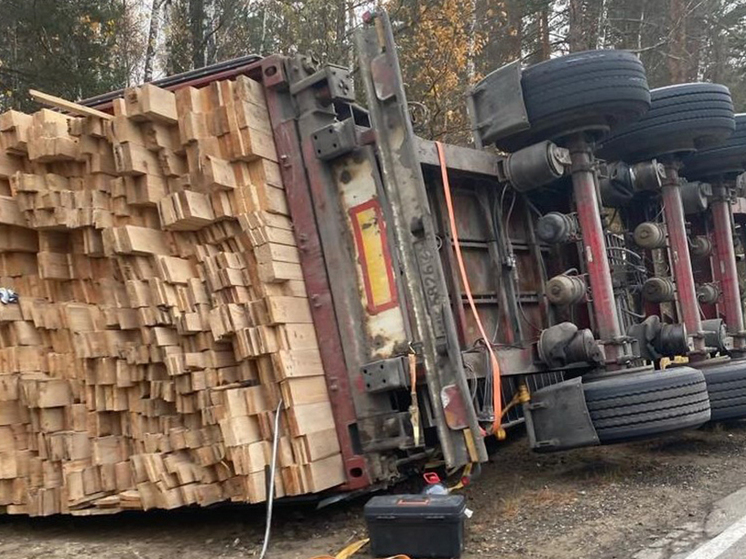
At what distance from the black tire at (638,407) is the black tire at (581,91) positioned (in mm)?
1917

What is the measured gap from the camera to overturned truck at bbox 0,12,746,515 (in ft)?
14.9

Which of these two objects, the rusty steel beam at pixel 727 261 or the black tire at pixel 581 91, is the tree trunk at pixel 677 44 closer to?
the rusty steel beam at pixel 727 261

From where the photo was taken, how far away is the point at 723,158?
726 cm

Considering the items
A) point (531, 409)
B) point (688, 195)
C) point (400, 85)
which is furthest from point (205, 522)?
point (688, 195)

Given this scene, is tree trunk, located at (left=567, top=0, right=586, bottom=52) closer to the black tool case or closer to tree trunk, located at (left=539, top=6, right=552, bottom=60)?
tree trunk, located at (left=539, top=6, right=552, bottom=60)

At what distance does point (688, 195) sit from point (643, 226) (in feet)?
3.00

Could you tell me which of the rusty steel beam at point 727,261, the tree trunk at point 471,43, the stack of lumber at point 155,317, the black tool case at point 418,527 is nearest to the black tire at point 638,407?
the black tool case at point 418,527

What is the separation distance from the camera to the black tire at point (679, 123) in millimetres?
6324

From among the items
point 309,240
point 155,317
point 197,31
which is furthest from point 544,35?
point 155,317

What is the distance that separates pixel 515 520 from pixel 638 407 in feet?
4.03

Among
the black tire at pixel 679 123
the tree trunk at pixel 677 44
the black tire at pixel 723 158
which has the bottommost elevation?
the black tire at pixel 723 158

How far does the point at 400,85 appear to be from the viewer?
4.48m

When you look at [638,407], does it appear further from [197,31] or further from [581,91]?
[197,31]

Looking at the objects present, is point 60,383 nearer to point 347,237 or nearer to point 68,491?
point 68,491
